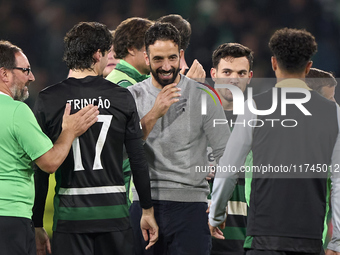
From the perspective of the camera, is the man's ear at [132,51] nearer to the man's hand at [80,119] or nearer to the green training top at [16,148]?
the man's hand at [80,119]

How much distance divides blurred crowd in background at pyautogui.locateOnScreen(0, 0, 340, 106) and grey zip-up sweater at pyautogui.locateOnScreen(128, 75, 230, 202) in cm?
385

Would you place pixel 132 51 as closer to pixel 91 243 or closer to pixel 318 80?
pixel 318 80

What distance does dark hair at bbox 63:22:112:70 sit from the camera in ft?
10.0

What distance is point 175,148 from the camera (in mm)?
3318

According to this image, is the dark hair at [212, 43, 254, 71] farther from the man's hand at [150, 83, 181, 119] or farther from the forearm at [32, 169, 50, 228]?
the forearm at [32, 169, 50, 228]

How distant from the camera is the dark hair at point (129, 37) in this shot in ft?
14.0

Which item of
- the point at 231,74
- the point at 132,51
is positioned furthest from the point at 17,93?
the point at 231,74

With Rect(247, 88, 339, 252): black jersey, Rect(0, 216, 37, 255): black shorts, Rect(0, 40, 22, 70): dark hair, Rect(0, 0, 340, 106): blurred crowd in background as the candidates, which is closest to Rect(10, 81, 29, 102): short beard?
Rect(0, 40, 22, 70): dark hair

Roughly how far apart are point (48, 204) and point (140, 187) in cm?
195

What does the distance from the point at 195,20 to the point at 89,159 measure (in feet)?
16.0

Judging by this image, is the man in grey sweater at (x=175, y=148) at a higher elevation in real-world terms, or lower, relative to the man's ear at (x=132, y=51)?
lower

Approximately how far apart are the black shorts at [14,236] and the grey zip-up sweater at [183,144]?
81cm

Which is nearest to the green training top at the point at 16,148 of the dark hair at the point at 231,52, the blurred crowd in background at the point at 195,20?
the dark hair at the point at 231,52

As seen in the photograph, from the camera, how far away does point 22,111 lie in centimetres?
276
